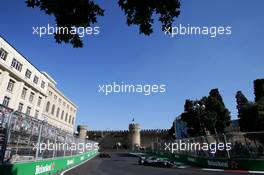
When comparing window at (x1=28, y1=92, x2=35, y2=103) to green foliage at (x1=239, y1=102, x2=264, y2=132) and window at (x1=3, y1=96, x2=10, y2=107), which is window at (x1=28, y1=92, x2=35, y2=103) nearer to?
window at (x1=3, y1=96, x2=10, y2=107)

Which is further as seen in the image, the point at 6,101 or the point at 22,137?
the point at 6,101

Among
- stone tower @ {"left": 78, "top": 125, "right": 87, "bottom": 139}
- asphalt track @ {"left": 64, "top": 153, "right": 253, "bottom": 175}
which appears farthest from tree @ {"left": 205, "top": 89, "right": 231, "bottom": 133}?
stone tower @ {"left": 78, "top": 125, "right": 87, "bottom": 139}

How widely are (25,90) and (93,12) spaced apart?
38583 mm

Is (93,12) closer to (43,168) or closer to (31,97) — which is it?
(43,168)

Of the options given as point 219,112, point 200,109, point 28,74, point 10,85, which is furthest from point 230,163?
point 28,74

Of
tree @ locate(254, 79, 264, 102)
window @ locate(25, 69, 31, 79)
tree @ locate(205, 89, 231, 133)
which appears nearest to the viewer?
window @ locate(25, 69, 31, 79)

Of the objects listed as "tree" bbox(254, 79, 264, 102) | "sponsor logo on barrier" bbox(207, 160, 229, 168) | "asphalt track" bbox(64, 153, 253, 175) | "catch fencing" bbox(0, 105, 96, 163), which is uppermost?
"tree" bbox(254, 79, 264, 102)

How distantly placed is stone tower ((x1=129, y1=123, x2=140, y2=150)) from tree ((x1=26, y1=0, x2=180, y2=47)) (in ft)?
262

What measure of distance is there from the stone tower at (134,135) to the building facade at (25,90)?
32808 mm

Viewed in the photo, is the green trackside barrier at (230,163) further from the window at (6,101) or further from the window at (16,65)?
the window at (16,65)

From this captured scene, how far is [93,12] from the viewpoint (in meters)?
5.89

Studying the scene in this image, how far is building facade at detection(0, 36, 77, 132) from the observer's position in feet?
108

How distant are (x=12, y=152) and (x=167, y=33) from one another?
696 cm

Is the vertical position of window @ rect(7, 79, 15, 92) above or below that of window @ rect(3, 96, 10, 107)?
above
